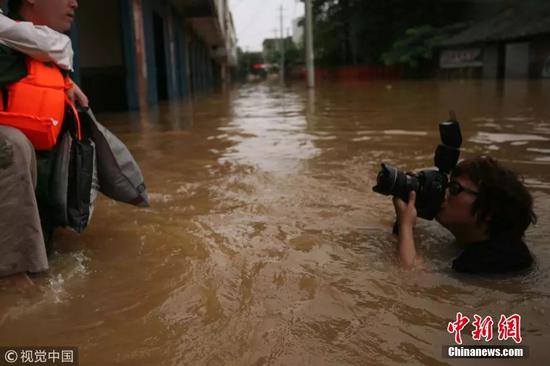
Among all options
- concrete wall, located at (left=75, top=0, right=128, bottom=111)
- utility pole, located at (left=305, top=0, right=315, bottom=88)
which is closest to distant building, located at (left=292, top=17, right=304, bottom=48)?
utility pole, located at (left=305, top=0, right=315, bottom=88)

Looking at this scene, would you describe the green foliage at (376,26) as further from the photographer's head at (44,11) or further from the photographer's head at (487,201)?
the photographer's head at (44,11)

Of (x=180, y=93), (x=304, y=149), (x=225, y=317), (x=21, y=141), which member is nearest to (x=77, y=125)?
(x=21, y=141)

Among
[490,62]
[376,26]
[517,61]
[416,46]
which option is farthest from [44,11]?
[376,26]

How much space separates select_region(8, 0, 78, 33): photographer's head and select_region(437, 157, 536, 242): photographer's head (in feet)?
5.63

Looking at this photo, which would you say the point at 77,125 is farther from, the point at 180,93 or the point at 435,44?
the point at 435,44

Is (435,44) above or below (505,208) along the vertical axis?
above

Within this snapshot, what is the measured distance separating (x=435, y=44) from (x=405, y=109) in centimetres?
2348

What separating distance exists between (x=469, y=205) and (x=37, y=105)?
1688 millimetres

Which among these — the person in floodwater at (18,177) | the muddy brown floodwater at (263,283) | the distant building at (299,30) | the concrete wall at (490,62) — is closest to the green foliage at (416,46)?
the concrete wall at (490,62)

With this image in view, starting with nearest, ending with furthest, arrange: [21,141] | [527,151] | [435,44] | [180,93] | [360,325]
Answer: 1. [360,325]
2. [21,141]
3. [527,151]
4. [180,93]
5. [435,44]

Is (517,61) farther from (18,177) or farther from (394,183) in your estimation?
(18,177)

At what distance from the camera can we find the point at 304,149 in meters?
4.82

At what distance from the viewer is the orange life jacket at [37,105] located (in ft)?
6.22

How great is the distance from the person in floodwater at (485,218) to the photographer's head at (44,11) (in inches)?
63.2
